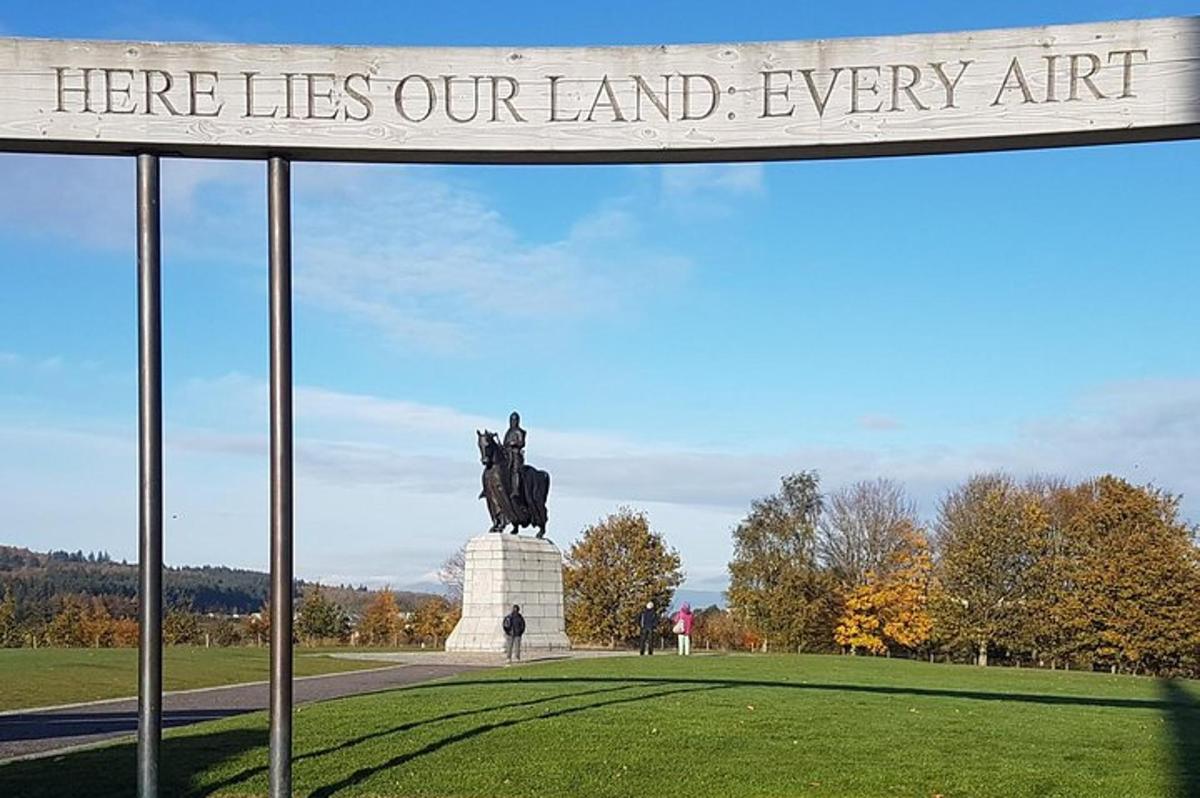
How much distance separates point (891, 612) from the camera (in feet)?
194

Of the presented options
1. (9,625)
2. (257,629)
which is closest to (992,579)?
(257,629)

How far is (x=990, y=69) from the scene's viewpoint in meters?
7.46

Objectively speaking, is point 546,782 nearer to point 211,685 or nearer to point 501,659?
point 211,685

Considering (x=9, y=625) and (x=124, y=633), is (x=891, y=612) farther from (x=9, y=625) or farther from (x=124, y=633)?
(x=9, y=625)

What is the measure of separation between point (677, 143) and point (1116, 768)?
585cm

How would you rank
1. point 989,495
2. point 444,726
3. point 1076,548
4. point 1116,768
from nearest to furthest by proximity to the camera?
point 1116,768 < point 444,726 < point 1076,548 < point 989,495

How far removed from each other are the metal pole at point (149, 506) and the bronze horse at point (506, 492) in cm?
2976

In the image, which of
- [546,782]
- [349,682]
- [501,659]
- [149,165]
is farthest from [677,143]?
[501,659]

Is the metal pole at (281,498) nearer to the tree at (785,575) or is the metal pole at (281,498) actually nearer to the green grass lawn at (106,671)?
the green grass lawn at (106,671)

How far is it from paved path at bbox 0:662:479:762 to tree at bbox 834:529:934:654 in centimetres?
3611

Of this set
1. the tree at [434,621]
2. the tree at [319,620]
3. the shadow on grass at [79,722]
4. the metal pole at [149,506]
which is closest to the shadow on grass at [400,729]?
the metal pole at [149,506]

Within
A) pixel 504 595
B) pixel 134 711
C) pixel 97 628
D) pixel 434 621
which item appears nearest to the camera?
pixel 134 711

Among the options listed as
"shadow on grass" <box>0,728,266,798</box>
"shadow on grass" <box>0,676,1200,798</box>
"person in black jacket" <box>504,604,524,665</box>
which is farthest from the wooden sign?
"person in black jacket" <box>504,604,524,665</box>

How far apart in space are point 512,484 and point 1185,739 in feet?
86.7
